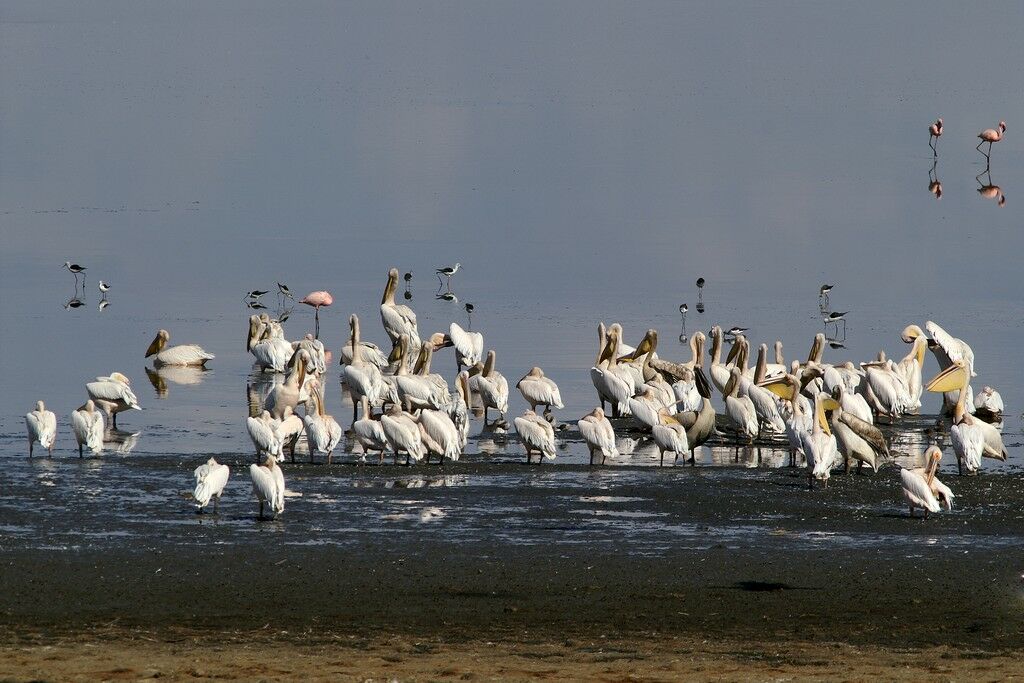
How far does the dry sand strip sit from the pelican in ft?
15.7

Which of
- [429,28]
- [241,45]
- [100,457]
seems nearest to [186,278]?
[100,457]

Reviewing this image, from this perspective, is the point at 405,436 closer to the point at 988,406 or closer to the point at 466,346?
the point at 466,346

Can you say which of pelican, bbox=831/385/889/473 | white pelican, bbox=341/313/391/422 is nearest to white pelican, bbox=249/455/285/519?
pelican, bbox=831/385/889/473

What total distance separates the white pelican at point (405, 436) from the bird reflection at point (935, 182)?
25087 millimetres

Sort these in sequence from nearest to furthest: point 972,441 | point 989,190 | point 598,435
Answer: point 972,441
point 598,435
point 989,190

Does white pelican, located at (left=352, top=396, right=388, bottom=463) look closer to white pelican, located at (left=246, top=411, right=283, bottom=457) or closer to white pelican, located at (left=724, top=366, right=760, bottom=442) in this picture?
white pelican, located at (left=246, top=411, right=283, bottom=457)

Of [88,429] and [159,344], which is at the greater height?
[159,344]

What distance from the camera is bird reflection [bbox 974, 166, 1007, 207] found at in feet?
120

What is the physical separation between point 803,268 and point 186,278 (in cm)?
936

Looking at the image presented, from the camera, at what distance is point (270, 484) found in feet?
37.1

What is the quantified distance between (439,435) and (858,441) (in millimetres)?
3131

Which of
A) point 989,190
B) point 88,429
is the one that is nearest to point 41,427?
point 88,429

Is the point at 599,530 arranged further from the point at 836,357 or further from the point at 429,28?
the point at 429,28

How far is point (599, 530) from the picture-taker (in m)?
11.4
